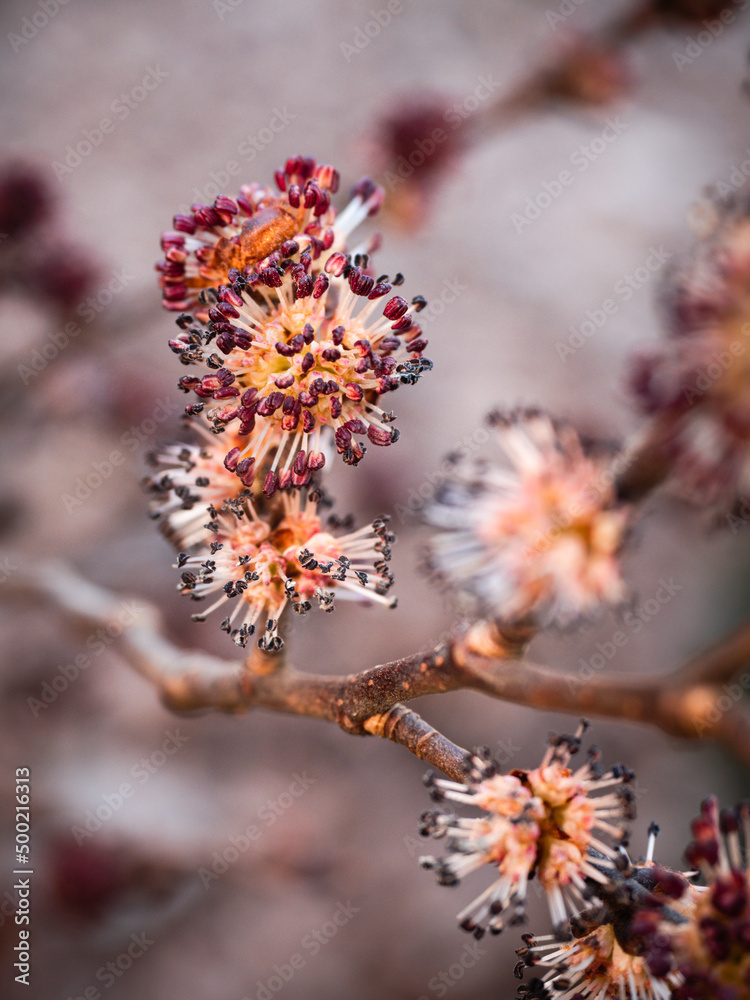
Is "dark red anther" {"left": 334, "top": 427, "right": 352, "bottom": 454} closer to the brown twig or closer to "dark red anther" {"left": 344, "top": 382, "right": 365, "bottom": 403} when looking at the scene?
"dark red anther" {"left": 344, "top": 382, "right": 365, "bottom": 403}

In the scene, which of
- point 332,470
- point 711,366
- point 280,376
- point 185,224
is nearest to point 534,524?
point 711,366

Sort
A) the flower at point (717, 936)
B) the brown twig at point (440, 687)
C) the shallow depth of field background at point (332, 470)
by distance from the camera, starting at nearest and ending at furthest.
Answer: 1. the brown twig at point (440, 687)
2. the flower at point (717, 936)
3. the shallow depth of field background at point (332, 470)

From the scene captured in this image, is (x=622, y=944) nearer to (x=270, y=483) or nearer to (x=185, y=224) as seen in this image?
(x=270, y=483)

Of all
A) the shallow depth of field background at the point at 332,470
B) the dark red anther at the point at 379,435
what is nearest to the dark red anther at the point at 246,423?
the dark red anther at the point at 379,435

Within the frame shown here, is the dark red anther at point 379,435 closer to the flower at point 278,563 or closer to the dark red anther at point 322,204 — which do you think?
the flower at point 278,563

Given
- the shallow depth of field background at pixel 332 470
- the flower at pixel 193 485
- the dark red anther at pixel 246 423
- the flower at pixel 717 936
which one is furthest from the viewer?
the shallow depth of field background at pixel 332 470

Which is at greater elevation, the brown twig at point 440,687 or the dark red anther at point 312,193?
the dark red anther at point 312,193
